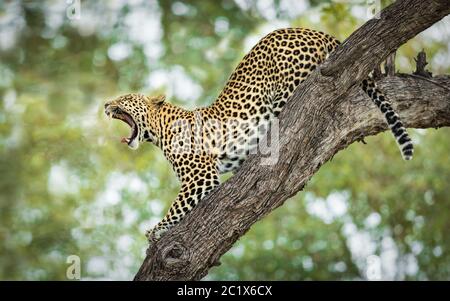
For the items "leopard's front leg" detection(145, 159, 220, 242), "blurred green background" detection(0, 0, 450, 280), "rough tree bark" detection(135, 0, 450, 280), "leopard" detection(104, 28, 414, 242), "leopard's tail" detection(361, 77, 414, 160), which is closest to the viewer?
"rough tree bark" detection(135, 0, 450, 280)

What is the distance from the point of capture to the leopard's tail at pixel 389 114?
780 cm

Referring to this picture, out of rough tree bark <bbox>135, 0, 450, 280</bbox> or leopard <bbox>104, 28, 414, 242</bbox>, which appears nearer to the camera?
rough tree bark <bbox>135, 0, 450, 280</bbox>

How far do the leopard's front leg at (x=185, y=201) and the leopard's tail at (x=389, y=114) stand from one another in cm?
176

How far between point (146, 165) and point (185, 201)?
9.60 metres

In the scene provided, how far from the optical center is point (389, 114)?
319 inches

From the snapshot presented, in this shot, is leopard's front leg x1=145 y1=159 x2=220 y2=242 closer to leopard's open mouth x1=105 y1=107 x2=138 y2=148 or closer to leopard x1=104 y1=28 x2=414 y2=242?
leopard x1=104 y1=28 x2=414 y2=242


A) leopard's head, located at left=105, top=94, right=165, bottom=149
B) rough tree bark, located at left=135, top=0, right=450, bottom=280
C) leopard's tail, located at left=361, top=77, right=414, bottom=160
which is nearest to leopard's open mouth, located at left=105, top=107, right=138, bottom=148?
leopard's head, located at left=105, top=94, right=165, bottom=149

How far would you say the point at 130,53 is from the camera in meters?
18.5

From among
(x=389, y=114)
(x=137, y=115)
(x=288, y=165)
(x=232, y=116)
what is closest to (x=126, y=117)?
(x=137, y=115)

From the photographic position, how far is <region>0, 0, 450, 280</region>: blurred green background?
17.0m

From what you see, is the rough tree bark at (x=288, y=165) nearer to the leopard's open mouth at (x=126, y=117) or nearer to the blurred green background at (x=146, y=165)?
the leopard's open mouth at (x=126, y=117)

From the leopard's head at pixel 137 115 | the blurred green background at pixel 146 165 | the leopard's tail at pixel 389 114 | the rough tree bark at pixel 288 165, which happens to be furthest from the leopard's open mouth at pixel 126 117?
the blurred green background at pixel 146 165

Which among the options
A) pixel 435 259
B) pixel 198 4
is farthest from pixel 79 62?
pixel 435 259

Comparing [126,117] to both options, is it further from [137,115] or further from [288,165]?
[288,165]
